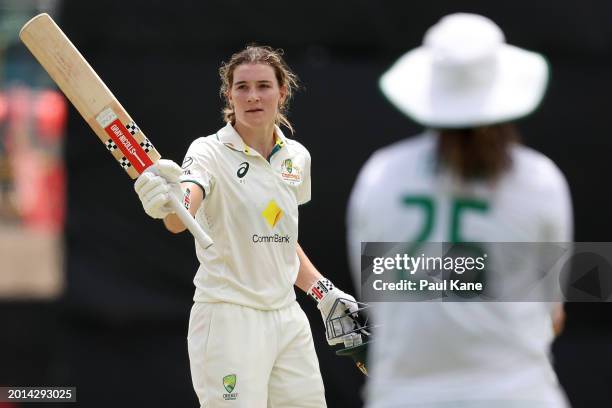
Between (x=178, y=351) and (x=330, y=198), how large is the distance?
33.0 inches

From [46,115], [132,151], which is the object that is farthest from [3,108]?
[132,151]

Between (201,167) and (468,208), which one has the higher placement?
(201,167)

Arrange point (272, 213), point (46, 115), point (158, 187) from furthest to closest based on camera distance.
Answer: point (46, 115) → point (272, 213) → point (158, 187)

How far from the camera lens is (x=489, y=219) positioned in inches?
69.6

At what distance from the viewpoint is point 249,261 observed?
3062 mm

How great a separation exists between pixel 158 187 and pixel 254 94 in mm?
539

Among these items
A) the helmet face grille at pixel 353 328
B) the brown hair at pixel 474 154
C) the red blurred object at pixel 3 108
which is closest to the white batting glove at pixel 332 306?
the helmet face grille at pixel 353 328

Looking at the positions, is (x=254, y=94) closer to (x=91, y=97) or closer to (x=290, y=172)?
(x=290, y=172)

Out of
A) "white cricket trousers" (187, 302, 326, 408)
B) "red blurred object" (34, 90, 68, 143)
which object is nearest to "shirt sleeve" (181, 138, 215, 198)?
"white cricket trousers" (187, 302, 326, 408)

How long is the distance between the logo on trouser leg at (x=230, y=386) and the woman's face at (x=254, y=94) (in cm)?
73

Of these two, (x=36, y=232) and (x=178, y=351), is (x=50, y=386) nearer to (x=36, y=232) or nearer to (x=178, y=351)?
(x=178, y=351)

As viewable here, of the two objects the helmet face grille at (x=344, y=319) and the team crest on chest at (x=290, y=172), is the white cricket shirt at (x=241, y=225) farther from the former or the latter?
the helmet face grille at (x=344, y=319)

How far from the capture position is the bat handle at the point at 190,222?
2.80 m

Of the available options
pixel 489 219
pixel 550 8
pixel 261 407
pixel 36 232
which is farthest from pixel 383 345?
pixel 36 232
